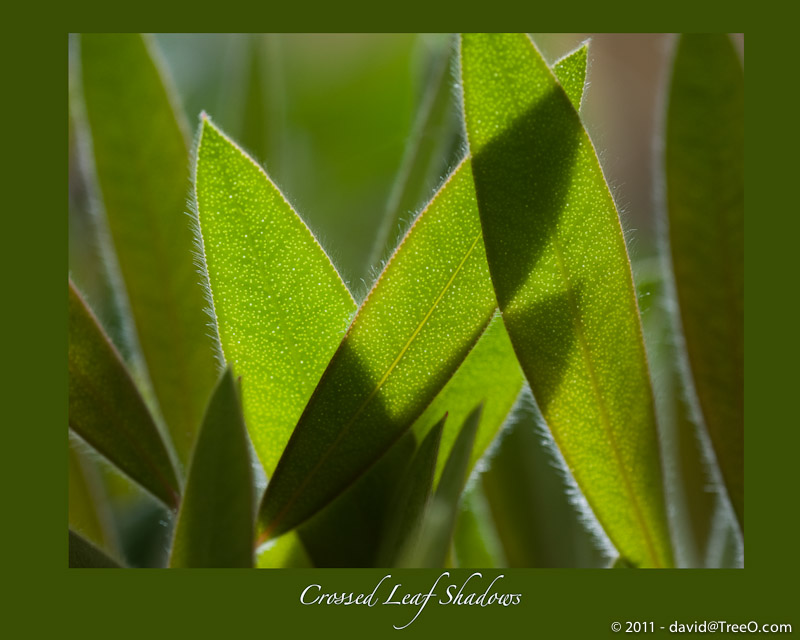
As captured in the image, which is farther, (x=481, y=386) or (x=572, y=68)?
(x=481, y=386)

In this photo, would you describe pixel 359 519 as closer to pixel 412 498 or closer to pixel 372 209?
pixel 412 498

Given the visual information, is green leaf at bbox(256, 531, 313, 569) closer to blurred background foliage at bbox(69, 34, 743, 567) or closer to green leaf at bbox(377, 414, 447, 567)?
green leaf at bbox(377, 414, 447, 567)

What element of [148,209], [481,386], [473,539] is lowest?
[473,539]

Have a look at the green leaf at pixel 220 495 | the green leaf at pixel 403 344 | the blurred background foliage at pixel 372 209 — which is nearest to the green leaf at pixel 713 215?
the blurred background foliage at pixel 372 209

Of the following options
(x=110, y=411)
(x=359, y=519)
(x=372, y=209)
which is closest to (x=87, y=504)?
(x=110, y=411)

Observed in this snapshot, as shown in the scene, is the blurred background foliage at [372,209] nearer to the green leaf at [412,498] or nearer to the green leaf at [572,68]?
the green leaf at [572,68]

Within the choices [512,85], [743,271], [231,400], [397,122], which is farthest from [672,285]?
[397,122]

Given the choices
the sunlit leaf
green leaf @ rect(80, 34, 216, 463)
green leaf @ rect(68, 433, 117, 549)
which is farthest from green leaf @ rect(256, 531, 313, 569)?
green leaf @ rect(68, 433, 117, 549)
